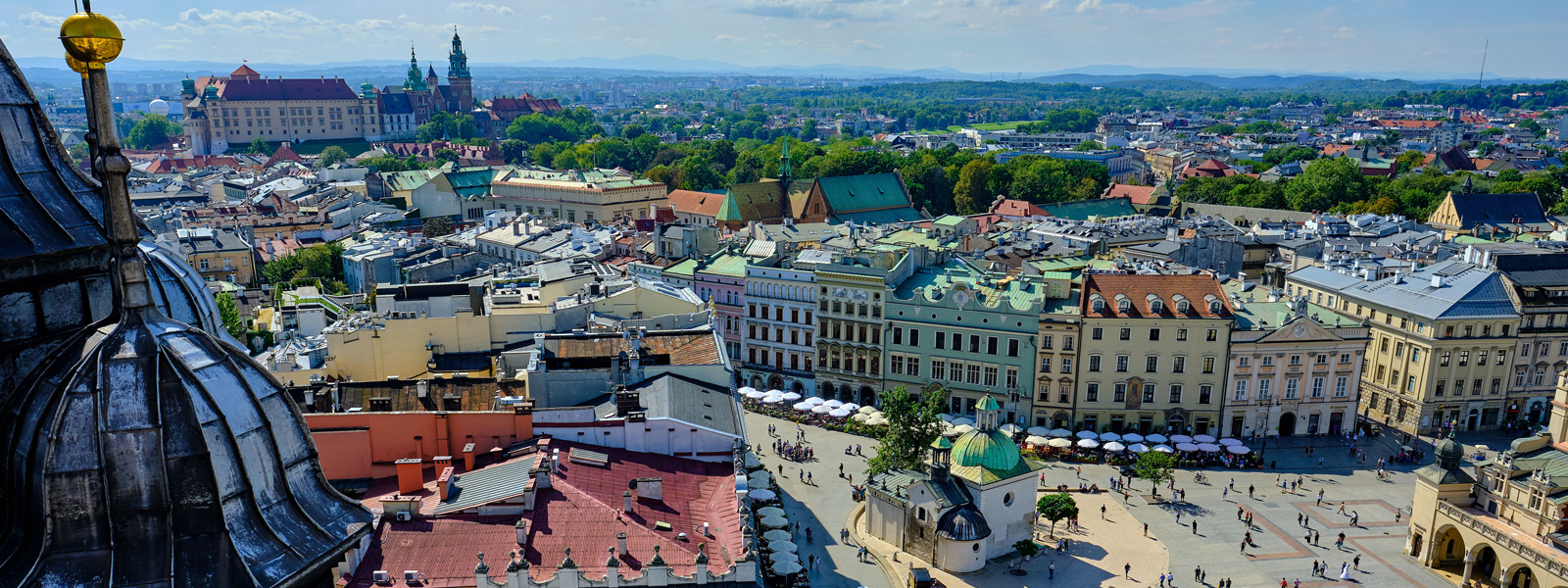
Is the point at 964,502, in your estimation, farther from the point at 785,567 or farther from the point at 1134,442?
the point at 1134,442

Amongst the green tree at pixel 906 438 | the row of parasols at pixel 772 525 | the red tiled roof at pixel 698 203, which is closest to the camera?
the row of parasols at pixel 772 525

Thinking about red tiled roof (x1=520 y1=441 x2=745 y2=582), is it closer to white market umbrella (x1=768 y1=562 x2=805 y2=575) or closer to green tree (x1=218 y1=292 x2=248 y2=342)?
white market umbrella (x1=768 y1=562 x2=805 y2=575)

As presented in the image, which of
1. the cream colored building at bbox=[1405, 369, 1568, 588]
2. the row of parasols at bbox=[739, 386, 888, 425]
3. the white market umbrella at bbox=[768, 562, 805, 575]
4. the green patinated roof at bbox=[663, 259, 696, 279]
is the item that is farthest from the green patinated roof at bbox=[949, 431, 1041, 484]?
the green patinated roof at bbox=[663, 259, 696, 279]

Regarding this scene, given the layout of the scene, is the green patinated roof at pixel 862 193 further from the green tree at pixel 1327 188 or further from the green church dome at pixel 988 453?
the green church dome at pixel 988 453

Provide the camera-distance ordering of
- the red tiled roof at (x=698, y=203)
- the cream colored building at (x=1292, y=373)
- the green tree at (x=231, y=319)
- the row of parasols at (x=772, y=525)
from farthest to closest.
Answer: the red tiled roof at (x=698, y=203) < the cream colored building at (x=1292, y=373) < the green tree at (x=231, y=319) < the row of parasols at (x=772, y=525)

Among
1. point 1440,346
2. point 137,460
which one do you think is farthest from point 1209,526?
point 137,460

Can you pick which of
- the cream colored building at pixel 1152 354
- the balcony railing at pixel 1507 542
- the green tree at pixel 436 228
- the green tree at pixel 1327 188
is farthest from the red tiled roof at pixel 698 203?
the balcony railing at pixel 1507 542

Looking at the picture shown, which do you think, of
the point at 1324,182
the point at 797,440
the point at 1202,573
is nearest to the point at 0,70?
the point at 1202,573

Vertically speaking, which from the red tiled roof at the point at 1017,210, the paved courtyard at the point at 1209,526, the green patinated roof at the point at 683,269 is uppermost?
the green patinated roof at the point at 683,269
